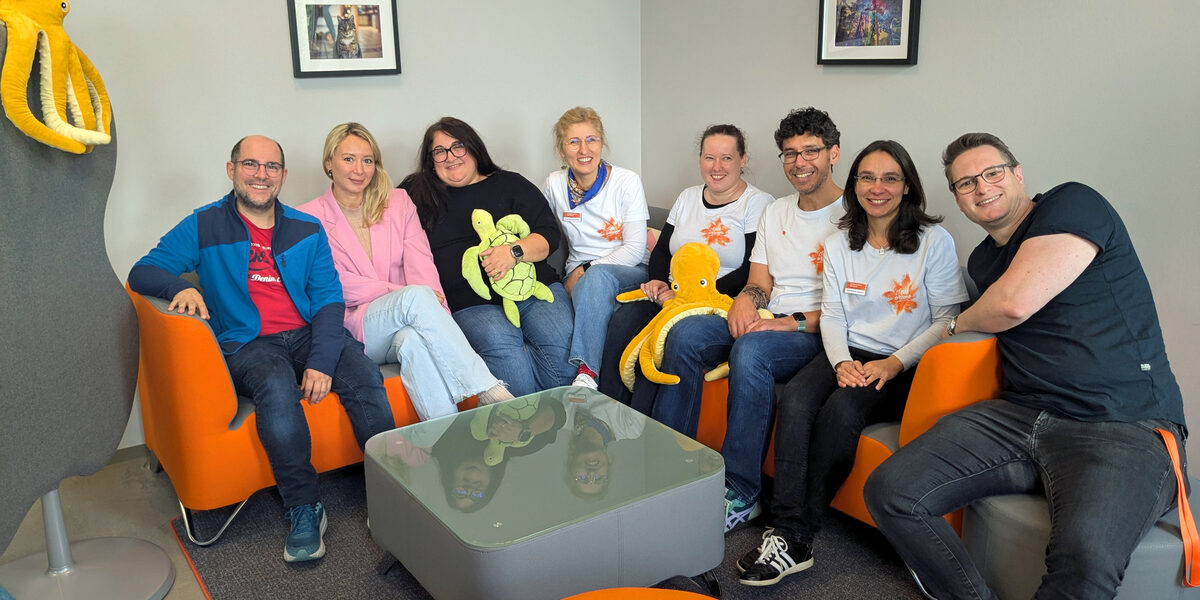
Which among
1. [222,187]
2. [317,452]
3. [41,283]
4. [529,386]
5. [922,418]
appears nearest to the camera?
[41,283]

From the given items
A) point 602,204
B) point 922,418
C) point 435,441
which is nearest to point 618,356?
point 602,204

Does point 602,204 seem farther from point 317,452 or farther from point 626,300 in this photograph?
point 317,452

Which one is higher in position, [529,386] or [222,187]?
[222,187]

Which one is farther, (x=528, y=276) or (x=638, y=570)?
(x=528, y=276)

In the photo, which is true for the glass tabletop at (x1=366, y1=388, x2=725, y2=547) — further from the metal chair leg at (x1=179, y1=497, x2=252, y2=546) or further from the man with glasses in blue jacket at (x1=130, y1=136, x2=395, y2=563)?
the metal chair leg at (x1=179, y1=497, x2=252, y2=546)

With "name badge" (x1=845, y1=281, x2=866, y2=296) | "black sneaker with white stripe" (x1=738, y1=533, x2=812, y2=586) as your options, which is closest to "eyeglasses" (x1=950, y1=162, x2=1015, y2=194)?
"name badge" (x1=845, y1=281, x2=866, y2=296)

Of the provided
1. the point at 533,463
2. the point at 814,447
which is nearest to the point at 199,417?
the point at 533,463

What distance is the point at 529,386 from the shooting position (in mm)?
3186

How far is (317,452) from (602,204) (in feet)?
4.76

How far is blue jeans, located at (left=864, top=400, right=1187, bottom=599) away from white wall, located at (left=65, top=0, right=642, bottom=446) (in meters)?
2.56

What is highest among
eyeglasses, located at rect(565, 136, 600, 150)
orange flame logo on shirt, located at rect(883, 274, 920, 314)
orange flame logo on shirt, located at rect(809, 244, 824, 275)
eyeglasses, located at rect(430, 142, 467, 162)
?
eyeglasses, located at rect(565, 136, 600, 150)

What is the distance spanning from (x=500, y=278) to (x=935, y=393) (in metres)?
1.59

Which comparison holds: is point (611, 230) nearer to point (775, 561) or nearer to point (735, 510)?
point (735, 510)

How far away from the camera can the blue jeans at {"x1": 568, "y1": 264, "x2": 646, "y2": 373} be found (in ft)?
10.5
